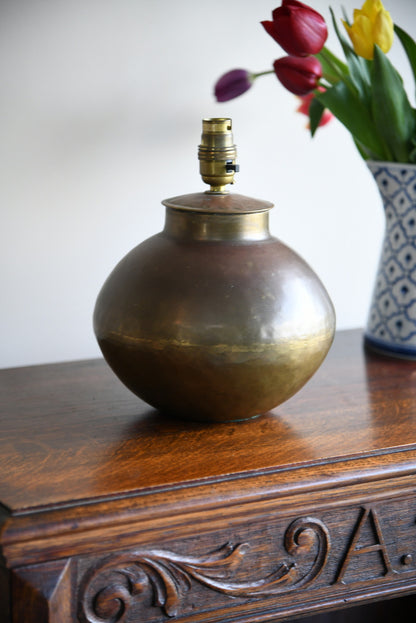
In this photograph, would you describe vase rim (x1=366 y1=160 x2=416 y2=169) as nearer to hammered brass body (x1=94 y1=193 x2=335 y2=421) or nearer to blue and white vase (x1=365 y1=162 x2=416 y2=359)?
blue and white vase (x1=365 y1=162 x2=416 y2=359)

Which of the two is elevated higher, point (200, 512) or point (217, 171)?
point (217, 171)

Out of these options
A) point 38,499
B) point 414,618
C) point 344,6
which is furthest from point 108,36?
point 414,618

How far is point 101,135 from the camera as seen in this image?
887 mm

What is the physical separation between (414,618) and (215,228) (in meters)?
0.72

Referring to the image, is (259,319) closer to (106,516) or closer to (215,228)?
(215,228)

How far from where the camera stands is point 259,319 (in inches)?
23.5

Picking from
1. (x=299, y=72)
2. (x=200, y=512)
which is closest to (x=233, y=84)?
(x=299, y=72)

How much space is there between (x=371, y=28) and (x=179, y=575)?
0.58m

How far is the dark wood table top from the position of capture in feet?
1.81

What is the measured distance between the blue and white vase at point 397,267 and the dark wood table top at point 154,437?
0.25 feet

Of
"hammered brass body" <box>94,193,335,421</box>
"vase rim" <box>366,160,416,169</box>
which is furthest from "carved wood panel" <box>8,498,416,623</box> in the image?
"vase rim" <box>366,160,416,169</box>

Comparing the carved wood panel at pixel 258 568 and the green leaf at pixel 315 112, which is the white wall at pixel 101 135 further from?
the carved wood panel at pixel 258 568

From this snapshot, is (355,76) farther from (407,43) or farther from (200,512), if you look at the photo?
(200,512)

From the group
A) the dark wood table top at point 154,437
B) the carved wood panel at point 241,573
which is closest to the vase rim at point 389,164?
the dark wood table top at point 154,437
